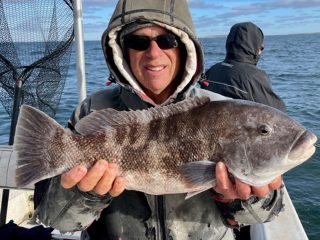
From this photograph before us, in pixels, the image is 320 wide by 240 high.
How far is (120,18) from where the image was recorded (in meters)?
2.81

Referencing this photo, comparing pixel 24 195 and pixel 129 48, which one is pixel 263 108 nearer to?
pixel 129 48

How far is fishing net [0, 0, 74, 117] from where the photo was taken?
4883 millimetres

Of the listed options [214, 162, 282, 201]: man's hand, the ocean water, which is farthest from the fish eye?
the ocean water

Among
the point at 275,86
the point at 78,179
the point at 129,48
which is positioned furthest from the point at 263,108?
the point at 275,86

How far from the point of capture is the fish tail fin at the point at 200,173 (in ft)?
7.84

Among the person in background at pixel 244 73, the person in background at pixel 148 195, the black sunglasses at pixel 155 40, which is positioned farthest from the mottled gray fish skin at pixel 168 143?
the person in background at pixel 244 73

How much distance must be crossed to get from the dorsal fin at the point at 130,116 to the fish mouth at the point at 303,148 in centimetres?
62

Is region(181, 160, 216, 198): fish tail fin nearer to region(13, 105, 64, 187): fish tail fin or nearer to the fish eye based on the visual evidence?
the fish eye

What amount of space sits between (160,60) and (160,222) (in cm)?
116

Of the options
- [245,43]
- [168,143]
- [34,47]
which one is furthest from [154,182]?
[245,43]

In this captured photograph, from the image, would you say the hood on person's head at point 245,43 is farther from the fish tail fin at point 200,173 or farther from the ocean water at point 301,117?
the fish tail fin at point 200,173

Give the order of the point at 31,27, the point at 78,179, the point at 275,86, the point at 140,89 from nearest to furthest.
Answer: the point at 78,179
the point at 140,89
the point at 31,27
the point at 275,86

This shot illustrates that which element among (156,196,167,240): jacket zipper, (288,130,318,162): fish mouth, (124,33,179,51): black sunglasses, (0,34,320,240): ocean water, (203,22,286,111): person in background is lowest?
(0,34,320,240): ocean water

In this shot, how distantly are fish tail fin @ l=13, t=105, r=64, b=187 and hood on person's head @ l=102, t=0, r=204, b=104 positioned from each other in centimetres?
67
